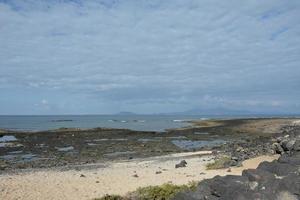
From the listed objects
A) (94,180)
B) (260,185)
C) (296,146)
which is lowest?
(94,180)

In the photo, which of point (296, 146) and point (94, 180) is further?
point (94, 180)

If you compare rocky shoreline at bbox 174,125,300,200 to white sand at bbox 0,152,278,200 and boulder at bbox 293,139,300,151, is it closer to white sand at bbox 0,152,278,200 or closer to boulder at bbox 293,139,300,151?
white sand at bbox 0,152,278,200

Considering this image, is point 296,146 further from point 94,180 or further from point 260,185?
point 260,185

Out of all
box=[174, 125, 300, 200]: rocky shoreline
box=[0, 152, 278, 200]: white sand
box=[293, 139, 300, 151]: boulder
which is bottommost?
box=[0, 152, 278, 200]: white sand

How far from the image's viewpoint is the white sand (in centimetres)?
1747

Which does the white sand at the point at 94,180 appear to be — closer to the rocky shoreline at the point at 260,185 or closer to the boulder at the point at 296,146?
the boulder at the point at 296,146

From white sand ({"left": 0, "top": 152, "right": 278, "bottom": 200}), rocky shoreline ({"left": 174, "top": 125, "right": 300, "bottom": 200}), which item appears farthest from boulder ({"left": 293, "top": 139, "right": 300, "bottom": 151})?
rocky shoreline ({"left": 174, "top": 125, "right": 300, "bottom": 200})

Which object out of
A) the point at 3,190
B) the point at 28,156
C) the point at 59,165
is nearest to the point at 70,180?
the point at 3,190

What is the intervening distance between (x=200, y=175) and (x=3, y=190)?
30.3 ft

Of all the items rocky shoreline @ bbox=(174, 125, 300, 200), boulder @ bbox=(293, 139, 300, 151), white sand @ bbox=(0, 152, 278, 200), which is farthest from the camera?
boulder @ bbox=(293, 139, 300, 151)

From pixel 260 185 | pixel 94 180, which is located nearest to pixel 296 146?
pixel 94 180

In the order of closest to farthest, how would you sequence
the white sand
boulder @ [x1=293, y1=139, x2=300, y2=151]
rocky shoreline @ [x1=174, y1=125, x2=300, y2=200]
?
1. rocky shoreline @ [x1=174, y1=125, x2=300, y2=200]
2. the white sand
3. boulder @ [x1=293, y1=139, x2=300, y2=151]

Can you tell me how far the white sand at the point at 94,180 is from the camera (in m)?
17.5

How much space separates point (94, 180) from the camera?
20625 mm
